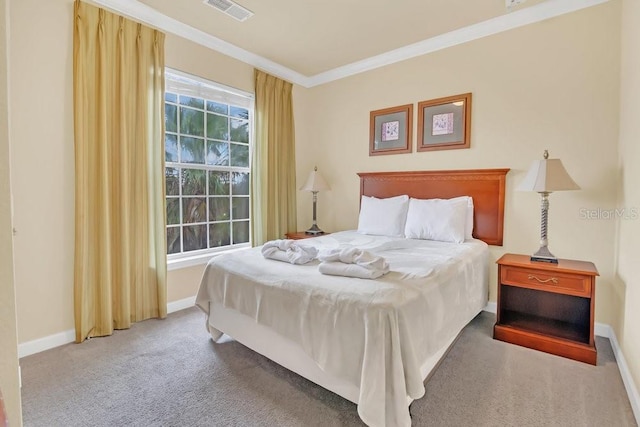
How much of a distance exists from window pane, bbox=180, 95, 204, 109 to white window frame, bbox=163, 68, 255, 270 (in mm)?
62

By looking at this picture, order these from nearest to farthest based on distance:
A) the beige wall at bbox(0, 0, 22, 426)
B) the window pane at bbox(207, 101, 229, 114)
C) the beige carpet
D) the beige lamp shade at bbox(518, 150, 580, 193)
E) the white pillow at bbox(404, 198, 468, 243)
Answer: the beige wall at bbox(0, 0, 22, 426) → the beige carpet → the beige lamp shade at bbox(518, 150, 580, 193) → the white pillow at bbox(404, 198, 468, 243) → the window pane at bbox(207, 101, 229, 114)

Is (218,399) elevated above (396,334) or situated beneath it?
situated beneath

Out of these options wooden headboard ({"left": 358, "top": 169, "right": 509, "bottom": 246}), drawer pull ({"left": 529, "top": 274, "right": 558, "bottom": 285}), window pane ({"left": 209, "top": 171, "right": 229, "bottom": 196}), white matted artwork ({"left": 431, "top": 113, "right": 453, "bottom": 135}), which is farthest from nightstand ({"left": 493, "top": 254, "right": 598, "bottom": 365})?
window pane ({"left": 209, "top": 171, "right": 229, "bottom": 196})

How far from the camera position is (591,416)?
1.62 meters

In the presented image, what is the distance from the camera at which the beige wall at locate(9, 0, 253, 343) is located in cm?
217

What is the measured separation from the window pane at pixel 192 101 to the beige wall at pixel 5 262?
2.52m

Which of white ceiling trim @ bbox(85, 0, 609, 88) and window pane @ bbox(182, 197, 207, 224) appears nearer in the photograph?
white ceiling trim @ bbox(85, 0, 609, 88)

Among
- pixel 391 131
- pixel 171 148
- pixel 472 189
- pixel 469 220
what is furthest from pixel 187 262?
pixel 472 189

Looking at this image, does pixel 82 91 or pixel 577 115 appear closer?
pixel 82 91

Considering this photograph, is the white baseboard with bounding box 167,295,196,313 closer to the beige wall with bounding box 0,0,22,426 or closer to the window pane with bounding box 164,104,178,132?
the window pane with bounding box 164,104,178,132

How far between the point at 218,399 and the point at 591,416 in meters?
1.99

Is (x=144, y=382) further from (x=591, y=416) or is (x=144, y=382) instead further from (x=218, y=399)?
(x=591, y=416)

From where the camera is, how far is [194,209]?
334 centimetres

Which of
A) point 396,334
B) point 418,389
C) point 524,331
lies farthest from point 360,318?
point 524,331
